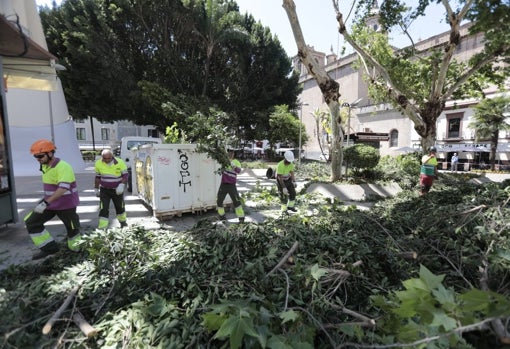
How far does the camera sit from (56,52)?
18422 mm

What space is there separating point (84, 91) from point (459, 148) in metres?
31.5

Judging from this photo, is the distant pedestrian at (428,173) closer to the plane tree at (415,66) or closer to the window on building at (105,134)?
the plane tree at (415,66)

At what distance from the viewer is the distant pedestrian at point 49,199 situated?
13.8ft

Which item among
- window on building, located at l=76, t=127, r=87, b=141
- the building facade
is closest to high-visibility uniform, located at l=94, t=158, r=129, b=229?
the building facade

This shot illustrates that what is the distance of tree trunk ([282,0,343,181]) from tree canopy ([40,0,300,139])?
717 centimetres

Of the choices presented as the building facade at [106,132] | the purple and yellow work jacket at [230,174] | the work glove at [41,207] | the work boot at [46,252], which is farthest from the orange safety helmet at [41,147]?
the building facade at [106,132]

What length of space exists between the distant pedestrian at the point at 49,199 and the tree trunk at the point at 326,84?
7.65 meters

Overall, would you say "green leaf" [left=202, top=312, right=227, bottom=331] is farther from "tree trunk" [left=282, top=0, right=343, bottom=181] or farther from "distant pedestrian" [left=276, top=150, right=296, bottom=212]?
"tree trunk" [left=282, top=0, right=343, bottom=181]

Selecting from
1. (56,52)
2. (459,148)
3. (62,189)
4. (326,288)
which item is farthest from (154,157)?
(459,148)

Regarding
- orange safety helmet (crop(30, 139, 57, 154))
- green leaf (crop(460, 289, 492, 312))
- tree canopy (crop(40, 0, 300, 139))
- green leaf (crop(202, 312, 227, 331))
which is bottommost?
green leaf (crop(202, 312, 227, 331))

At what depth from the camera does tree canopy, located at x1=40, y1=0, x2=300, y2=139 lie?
17219 mm

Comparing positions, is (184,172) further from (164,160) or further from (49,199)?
(49,199)

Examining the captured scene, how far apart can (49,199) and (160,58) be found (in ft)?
56.4

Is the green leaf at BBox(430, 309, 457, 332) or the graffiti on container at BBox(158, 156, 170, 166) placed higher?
the graffiti on container at BBox(158, 156, 170, 166)
